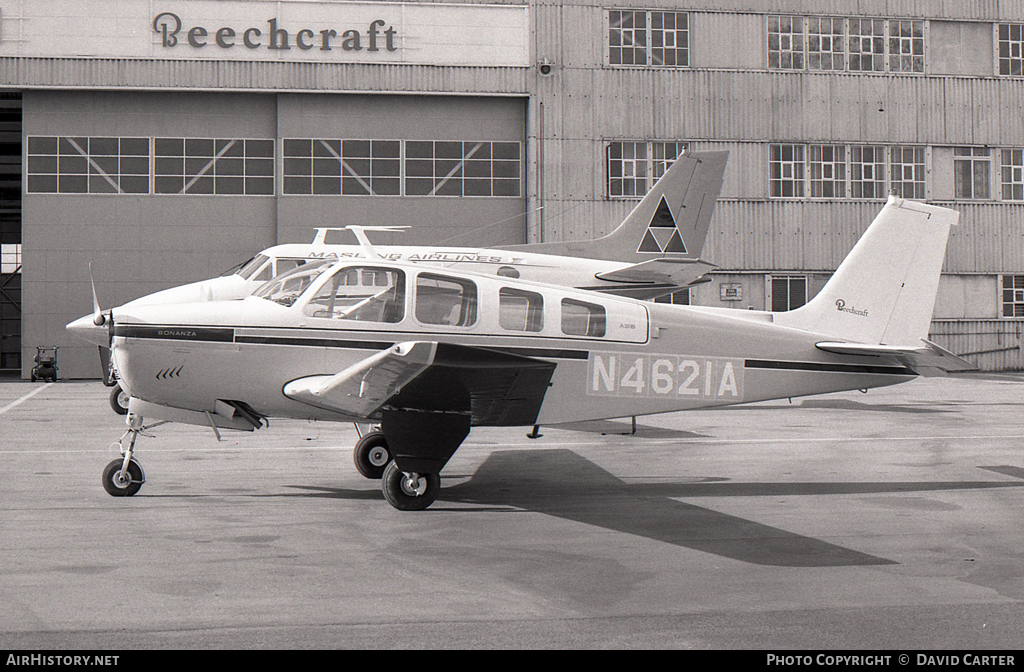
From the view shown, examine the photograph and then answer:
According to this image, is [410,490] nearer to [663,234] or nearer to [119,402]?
[119,402]

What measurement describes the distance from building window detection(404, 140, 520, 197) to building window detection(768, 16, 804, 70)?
28.5ft

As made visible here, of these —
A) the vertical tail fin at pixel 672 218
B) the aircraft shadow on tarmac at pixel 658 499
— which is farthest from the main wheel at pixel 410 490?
the vertical tail fin at pixel 672 218

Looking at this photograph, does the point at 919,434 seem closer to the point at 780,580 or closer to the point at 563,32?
the point at 780,580

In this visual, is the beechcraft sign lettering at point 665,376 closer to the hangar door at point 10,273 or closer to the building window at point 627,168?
the building window at point 627,168

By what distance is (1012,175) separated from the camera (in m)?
31.9

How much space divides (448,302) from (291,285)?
1.50 m

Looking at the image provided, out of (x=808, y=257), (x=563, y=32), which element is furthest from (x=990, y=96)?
(x=563, y=32)

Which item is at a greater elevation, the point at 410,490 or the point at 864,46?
the point at 864,46

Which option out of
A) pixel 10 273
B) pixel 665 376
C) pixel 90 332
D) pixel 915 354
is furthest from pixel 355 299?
pixel 10 273

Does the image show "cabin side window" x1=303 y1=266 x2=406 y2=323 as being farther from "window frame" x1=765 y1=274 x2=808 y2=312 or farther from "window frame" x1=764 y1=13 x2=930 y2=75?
"window frame" x1=764 y1=13 x2=930 y2=75

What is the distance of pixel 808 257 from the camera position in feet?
101

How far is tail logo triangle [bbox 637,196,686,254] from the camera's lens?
21.8m

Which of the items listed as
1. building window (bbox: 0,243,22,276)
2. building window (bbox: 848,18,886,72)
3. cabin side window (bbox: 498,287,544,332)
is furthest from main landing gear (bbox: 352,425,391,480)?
building window (bbox: 0,243,22,276)

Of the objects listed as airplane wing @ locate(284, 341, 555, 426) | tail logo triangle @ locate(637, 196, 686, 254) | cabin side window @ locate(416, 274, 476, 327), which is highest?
tail logo triangle @ locate(637, 196, 686, 254)
